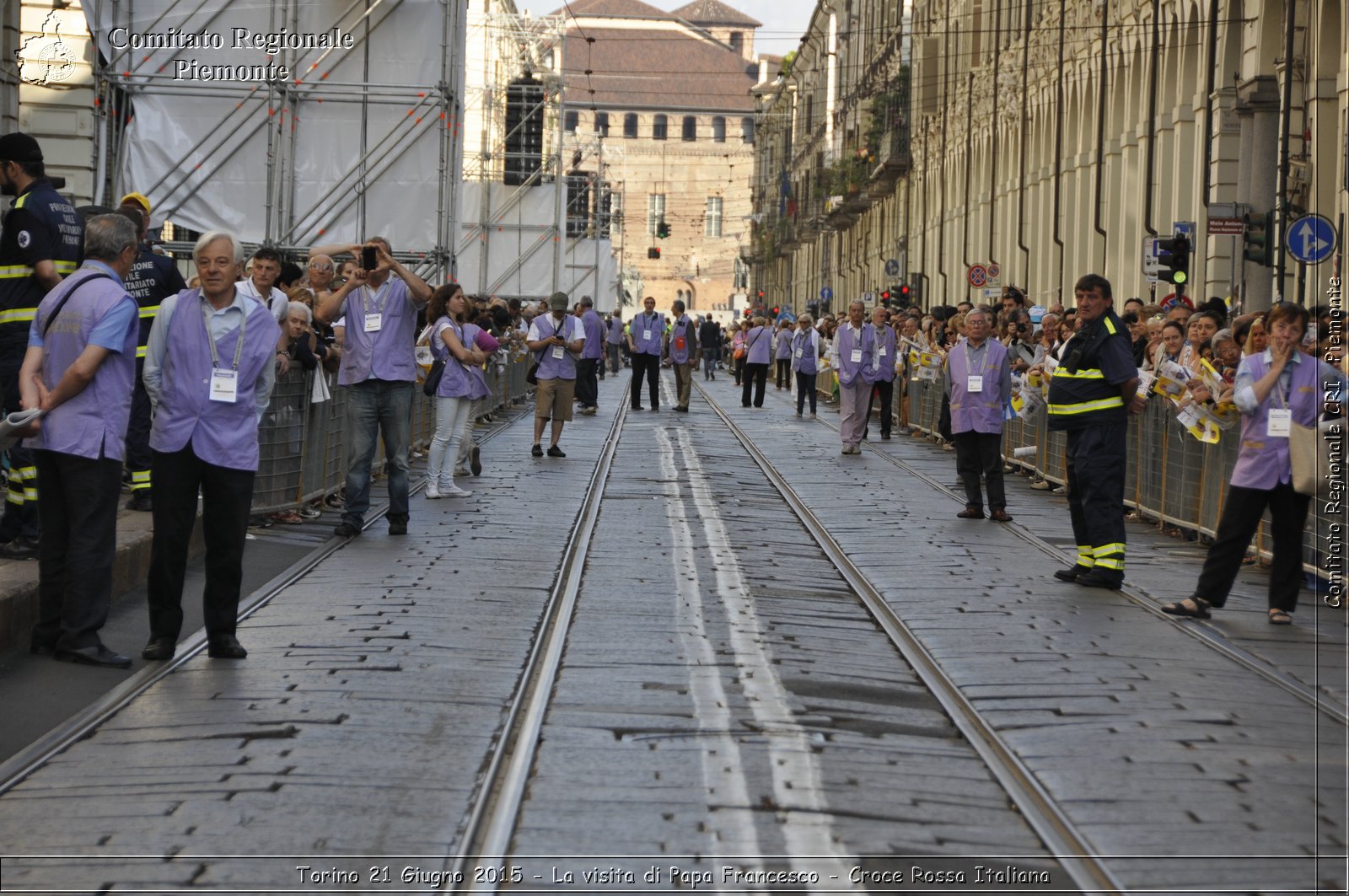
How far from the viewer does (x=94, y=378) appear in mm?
8531

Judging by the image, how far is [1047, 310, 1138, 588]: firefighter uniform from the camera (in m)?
11.5

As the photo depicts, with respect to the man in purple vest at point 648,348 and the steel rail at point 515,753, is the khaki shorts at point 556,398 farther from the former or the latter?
the man in purple vest at point 648,348

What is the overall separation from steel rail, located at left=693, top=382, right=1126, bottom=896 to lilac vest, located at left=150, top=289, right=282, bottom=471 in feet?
10.1

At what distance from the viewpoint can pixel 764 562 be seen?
12180 millimetres

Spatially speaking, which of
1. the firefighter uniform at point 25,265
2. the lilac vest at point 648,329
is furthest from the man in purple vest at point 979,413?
the lilac vest at point 648,329

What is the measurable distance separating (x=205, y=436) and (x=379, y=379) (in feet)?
15.8

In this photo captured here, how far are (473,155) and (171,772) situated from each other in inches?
1610

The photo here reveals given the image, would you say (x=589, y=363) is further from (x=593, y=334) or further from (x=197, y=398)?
(x=197, y=398)

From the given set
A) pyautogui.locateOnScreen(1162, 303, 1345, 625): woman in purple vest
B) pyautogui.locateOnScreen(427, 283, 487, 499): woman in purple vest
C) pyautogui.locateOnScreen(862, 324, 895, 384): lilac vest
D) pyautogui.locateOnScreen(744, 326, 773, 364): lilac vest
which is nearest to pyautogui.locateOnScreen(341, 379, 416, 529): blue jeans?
pyautogui.locateOnScreen(427, 283, 487, 499): woman in purple vest

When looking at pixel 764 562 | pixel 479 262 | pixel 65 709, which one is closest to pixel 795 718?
pixel 65 709

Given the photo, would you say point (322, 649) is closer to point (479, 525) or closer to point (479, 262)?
point (479, 525)

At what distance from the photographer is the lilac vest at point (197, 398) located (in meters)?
8.55

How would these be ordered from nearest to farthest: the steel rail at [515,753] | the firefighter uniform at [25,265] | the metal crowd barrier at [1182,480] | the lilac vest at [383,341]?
the steel rail at [515,753]
the firefighter uniform at [25,265]
the metal crowd barrier at [1182,480]
the lilac vest at [383,341]

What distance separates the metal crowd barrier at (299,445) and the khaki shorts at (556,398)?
5.18 metres
